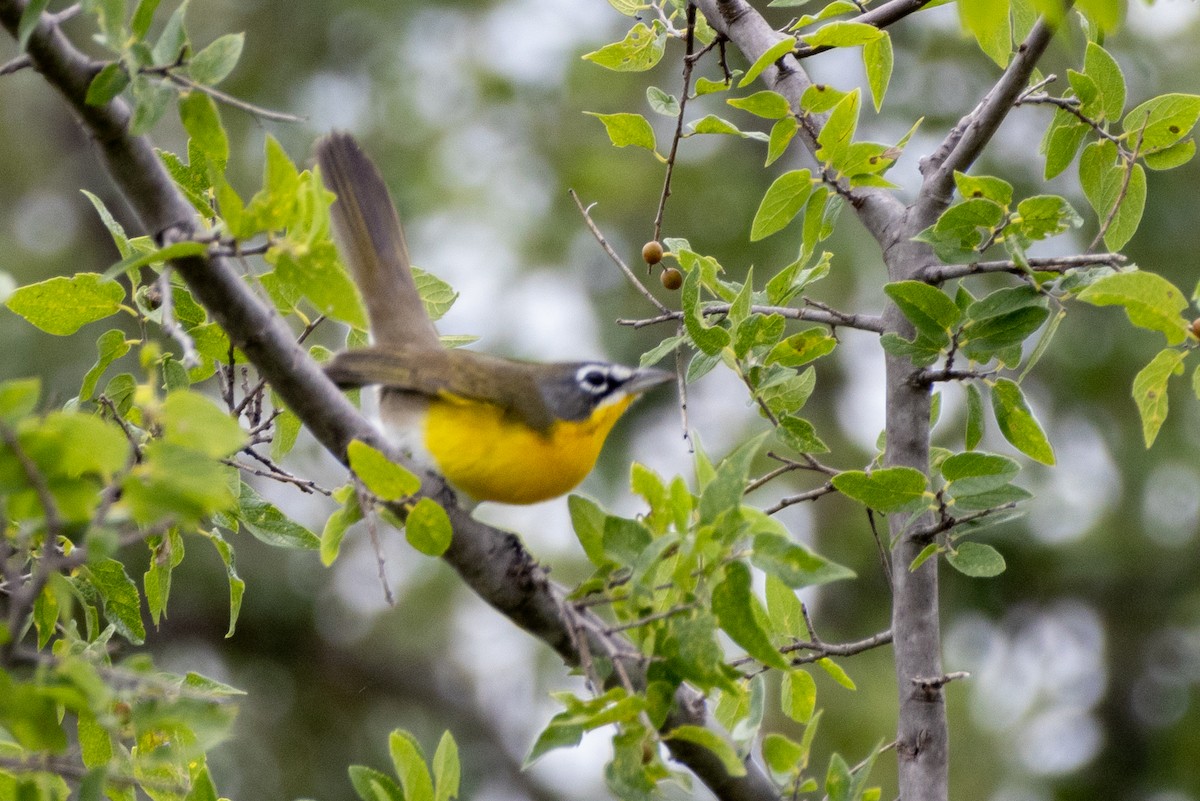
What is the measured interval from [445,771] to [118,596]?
1.09 meters

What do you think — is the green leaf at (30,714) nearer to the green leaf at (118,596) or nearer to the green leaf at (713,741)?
the green leaf at (713,741)

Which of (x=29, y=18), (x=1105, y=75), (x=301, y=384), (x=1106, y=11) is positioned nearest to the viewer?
(x=1106, y=11)

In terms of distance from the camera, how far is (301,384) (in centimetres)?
274

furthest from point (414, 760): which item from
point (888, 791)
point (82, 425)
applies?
point (888, 791)

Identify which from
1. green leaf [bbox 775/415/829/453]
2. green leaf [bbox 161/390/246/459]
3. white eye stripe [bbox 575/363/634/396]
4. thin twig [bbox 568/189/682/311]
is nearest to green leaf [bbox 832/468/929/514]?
green leaf [bbox 775/415/829/453]

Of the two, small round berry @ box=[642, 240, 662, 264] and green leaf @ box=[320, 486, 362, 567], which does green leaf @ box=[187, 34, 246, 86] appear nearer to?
green leaf @ box=[320, 486, 362, 567]

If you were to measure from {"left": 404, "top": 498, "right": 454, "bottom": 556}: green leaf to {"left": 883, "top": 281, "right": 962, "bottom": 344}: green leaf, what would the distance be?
116 centimetres

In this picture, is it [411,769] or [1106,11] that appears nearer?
[1106,11]

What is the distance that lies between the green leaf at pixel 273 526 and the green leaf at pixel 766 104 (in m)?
1.64

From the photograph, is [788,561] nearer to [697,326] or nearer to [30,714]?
[697,326]

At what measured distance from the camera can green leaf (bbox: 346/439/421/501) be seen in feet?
8.50

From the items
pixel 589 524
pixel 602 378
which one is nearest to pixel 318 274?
pixel 589 524

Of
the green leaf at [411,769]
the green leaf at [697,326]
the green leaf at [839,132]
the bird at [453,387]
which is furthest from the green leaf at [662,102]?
the green leaf at [411,769]

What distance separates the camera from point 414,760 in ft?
9.42
